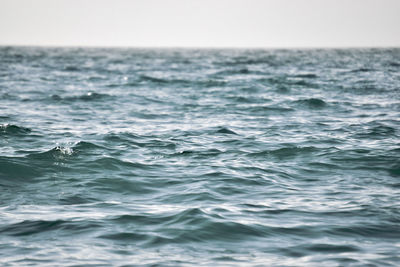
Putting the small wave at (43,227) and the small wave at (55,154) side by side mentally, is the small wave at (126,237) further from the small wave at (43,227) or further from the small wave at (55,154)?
the small wave at (55,154)

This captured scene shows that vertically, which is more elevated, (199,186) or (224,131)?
(224,131)

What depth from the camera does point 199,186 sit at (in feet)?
38.8

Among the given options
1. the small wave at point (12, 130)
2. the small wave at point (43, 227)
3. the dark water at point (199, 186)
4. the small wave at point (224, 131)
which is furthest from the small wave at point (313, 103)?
the small wave at point (43, 227)

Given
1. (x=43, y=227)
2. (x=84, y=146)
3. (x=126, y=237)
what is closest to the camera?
(x=126, y=237)

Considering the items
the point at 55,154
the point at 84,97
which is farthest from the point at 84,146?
the point at 84,97

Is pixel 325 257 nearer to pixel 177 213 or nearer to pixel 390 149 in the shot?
pixel 177 213

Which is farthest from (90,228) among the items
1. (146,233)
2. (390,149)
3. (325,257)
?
(390,149)

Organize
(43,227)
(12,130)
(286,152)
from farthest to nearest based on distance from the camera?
1. (12,130)
2. (286,152)
3. (43,227)

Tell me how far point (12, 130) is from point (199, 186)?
29.1 ft

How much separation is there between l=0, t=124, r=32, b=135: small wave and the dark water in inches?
2.4

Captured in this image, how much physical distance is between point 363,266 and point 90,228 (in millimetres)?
4296

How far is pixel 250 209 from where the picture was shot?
400 inches

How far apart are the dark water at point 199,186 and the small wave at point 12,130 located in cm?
6

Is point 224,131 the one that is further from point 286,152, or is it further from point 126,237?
point 126,237
